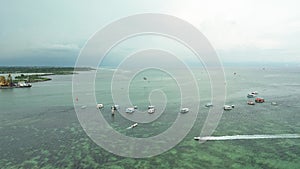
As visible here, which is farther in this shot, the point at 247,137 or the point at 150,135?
the point at 150,135

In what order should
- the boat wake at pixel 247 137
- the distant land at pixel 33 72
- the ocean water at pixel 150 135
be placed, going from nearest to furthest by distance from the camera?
the ocean water at pixel 150 135, the boat wake at pixel 247 137, the distant land at pixel 33 72

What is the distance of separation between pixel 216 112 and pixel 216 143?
44.2ft

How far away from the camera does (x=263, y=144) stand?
19.7 m

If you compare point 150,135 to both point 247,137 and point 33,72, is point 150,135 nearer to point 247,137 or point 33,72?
point 247,137

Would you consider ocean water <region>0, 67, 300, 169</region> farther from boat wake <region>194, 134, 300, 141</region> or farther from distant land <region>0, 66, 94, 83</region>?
distant land <region>0, 66, 94, 83</region>

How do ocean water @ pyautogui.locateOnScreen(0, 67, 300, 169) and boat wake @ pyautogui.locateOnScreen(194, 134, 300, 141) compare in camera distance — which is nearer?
ocean water @ pyautogui.locateOnScreen(0, 67, 300, 169)

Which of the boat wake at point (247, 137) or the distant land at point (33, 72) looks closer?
the boat wake at point (247, 137)

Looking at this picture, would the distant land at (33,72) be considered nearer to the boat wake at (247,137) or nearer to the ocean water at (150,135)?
the ocean water at (150,135)

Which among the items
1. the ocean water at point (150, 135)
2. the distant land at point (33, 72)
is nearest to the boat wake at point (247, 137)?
the ocean water at point (150, 135)

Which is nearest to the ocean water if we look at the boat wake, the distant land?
the boat wake

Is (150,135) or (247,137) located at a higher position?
(247,137)

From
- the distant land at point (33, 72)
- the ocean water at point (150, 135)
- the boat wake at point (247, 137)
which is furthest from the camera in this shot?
the distant land at point (33, 72)

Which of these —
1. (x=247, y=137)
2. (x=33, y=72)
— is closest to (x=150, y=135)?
(x=247, y=137)

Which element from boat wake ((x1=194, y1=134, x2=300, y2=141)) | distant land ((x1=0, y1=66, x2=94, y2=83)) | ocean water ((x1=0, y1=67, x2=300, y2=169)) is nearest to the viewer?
ocean water ((x1=0, y1=67, x2=300, y2=169))
